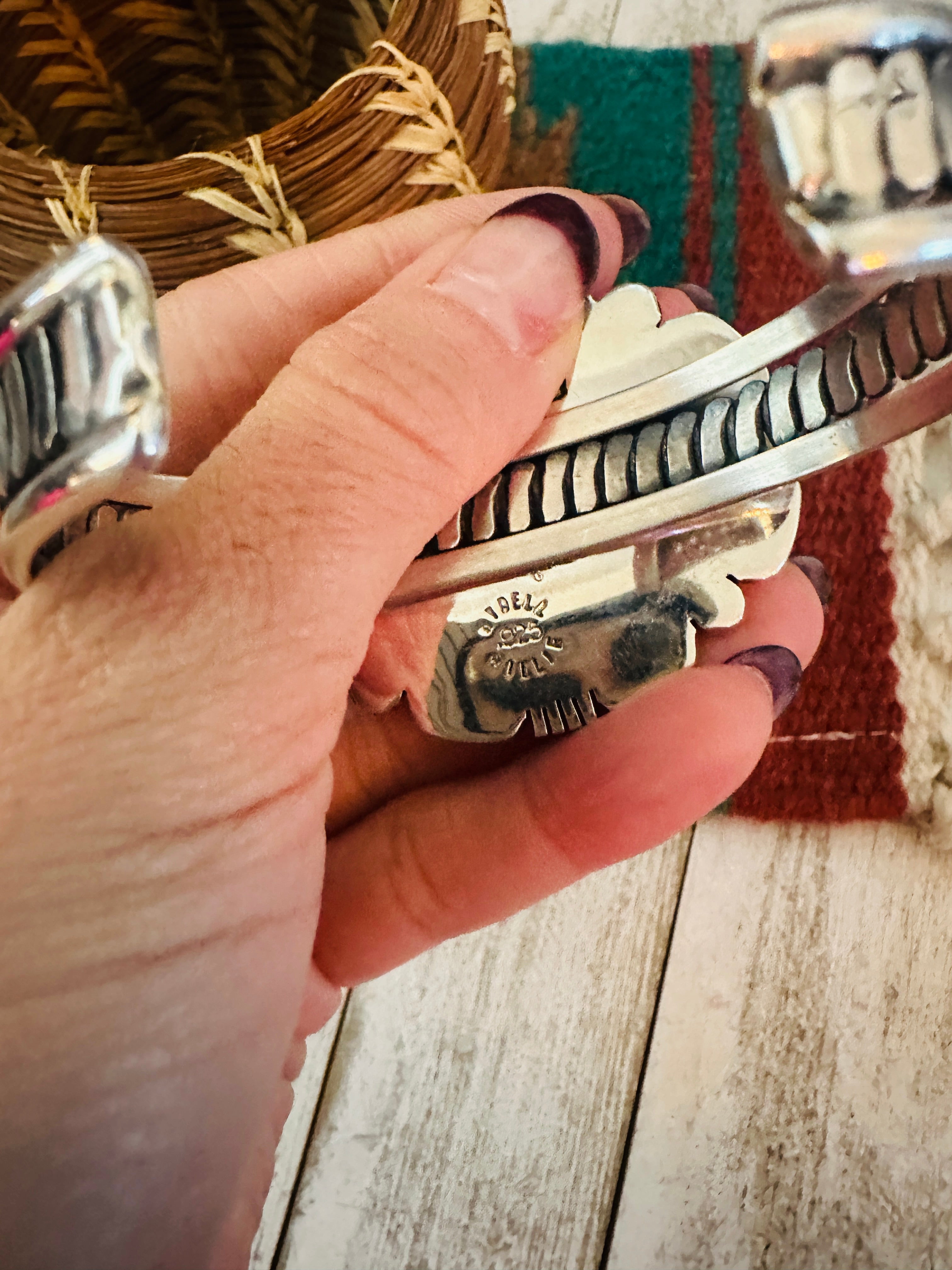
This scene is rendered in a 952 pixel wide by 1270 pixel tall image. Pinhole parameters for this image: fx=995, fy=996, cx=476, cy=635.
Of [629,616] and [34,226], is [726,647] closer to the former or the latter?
[629,616]

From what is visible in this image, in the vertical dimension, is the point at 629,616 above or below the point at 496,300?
below

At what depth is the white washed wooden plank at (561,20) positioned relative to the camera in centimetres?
54

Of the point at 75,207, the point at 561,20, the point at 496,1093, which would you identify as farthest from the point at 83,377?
the point at 561,20

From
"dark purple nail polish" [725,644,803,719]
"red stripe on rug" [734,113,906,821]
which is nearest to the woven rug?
"red stripe on rug" [734,113,906,821]

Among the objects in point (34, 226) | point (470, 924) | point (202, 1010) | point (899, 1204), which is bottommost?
point (899, 1204)

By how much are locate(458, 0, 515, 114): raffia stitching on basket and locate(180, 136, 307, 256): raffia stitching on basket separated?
9cm

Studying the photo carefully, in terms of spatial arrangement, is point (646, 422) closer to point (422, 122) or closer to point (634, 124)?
point (422, 122)

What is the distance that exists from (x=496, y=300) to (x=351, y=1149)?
0.35m

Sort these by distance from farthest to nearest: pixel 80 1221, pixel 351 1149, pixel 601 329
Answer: pixel 351 1149 < pixel 601 329 < pixel 80 1221

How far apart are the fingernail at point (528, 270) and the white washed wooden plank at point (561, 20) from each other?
1.07 feet

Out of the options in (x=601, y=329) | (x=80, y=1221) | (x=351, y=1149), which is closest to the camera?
(x=80, y=1221)

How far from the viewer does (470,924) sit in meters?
0.36

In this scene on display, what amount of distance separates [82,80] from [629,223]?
1.08 feet

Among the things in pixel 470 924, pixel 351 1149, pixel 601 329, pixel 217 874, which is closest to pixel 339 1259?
pixel 351 1149
